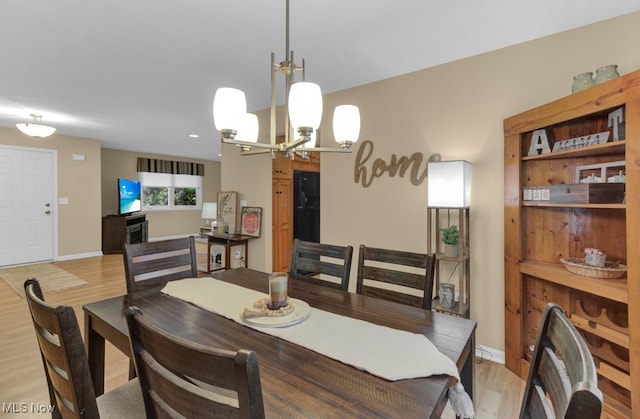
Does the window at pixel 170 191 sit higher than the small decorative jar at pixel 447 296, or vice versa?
the window at pixel 170 191

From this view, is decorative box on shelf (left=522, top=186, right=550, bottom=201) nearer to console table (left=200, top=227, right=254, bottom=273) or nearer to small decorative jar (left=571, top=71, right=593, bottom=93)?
small decorative jar (left=571, top=71, right=593, bottom=93)

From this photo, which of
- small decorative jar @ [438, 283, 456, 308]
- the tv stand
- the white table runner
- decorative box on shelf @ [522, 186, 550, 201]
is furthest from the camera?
the tv stand

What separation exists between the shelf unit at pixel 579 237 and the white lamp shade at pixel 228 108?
1854mm

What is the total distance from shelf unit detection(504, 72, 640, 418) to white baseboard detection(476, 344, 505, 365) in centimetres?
9

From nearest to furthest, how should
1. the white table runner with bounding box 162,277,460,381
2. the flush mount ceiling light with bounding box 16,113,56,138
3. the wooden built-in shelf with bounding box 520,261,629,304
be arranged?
the white table runner with bounding box 162,277,460,381
the wooden built-in shelf with bounding box 520,261,629,304
the flush mount ceiling light with bounding box 16,113,56,138

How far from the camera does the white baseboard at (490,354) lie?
234 cm

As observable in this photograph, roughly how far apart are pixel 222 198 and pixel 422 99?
306 cm

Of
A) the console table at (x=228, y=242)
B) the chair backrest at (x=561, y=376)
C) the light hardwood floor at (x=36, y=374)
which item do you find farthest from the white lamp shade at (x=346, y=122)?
the console table at (x=228, y=242)

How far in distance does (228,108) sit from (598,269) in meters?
2.15

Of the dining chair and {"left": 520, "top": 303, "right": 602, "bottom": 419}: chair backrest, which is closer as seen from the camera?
{"left": 520, "top": 303, "right": 602, "bottom": 419}: chair backrest

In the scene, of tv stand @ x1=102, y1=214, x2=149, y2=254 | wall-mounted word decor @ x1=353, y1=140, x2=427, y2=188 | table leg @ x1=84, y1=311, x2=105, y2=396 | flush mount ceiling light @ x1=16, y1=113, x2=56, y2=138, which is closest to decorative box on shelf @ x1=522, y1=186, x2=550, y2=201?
wall-mounted word decor @ x1=353, y1=140, x2=427, y2=188

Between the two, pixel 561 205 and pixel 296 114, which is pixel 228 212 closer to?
pixel 296 114

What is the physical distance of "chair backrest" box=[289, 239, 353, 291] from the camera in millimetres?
1854

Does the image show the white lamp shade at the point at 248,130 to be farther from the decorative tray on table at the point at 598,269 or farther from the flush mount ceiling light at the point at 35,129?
the flush mount ceiling light at the point at 35,129
